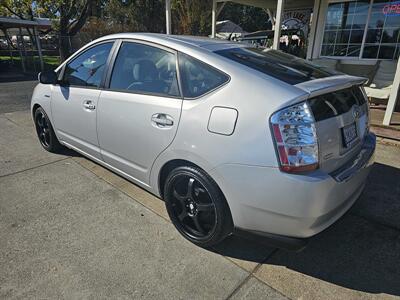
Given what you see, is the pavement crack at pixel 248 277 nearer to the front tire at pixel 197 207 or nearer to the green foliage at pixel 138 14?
the front tire at pixel 197 207

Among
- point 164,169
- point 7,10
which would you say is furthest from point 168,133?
point 7,10

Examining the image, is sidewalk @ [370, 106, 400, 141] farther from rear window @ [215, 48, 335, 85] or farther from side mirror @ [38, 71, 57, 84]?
side mirror @ [38, 71, 57, 84]

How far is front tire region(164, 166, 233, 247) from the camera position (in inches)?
86.4

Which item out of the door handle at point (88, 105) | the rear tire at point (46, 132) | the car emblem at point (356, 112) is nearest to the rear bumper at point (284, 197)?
the car emblem at point (356, 112)

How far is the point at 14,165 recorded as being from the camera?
13.1 ft

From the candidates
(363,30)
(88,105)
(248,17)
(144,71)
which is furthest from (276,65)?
(248,17)

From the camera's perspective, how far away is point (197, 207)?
7.81 feet

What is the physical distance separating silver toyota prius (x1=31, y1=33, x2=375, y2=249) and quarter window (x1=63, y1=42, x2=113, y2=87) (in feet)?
0.15

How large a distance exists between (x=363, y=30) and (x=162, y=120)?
787cm

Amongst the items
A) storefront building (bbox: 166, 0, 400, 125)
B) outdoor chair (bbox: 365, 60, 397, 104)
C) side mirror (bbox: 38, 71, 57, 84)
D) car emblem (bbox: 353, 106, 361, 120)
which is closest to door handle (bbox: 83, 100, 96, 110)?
side mirror (bbox: 38, 71, 57, 84)

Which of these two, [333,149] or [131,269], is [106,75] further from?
[333,149]

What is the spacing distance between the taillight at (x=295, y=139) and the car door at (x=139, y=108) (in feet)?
2.68

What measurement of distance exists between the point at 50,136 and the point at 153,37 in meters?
2.41

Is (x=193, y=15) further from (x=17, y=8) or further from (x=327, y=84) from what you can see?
(x=327, y=84)
